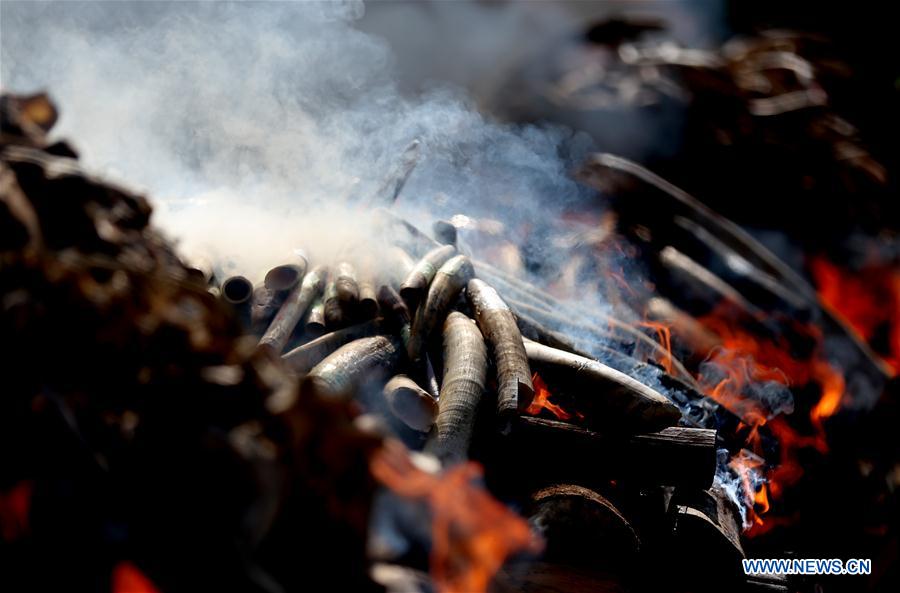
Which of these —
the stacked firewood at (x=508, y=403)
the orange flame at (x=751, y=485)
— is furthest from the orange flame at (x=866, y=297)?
the stacked firewood at (x=508, y=403)

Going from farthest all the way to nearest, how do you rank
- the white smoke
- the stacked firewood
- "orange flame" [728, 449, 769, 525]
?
the white smoke → "orange flame" [728, 449, 769, 525] → the stacked firewood

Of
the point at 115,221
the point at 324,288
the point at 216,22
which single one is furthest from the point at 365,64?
the point at 115,221

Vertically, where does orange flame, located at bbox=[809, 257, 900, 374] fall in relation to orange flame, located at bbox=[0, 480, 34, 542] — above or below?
below

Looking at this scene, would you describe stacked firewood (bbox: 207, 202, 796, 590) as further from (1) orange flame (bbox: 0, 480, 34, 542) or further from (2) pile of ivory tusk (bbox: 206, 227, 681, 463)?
(1) orange flame (bbox: 0, 480, 34, 542)

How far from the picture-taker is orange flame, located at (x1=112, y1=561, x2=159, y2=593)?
7.72 feet

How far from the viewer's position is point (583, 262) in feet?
25.6

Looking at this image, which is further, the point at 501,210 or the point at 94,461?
the point at 501,210

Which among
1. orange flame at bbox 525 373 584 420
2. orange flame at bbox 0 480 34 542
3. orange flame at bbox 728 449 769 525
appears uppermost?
orange flame at bbox 0 480 34 542

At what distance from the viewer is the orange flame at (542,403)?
196 inches

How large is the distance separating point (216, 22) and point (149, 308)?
8287 millimetres

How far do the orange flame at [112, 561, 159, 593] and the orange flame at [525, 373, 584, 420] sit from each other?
10.0 feet

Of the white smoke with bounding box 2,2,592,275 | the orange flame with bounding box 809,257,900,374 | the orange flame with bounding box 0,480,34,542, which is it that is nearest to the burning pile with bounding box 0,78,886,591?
the orange flame with bounding box 0,480,34,542

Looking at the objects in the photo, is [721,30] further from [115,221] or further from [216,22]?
[115,221]

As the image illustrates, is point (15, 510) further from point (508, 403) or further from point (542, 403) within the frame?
point (542, 403)
